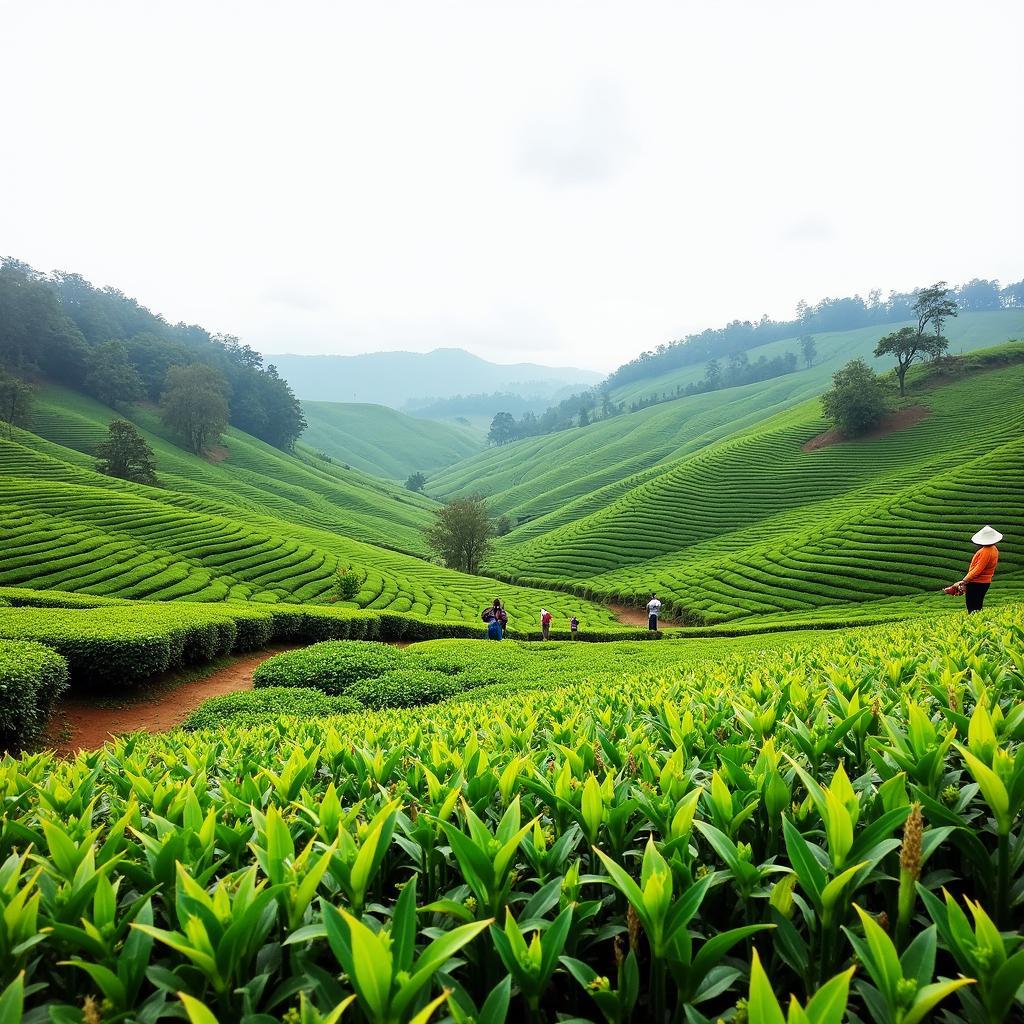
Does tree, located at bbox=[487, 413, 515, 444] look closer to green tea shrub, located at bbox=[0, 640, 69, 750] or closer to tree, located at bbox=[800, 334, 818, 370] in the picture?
tree, located at bbox=[800, 334, 818, 370]

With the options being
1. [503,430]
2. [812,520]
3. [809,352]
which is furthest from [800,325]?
[812,520]

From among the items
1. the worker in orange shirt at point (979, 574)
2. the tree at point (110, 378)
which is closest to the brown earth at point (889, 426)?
the worker in orange shirt at point (979, 574)

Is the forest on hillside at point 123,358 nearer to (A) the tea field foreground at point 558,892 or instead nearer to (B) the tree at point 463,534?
(B) the tree at point 463,534

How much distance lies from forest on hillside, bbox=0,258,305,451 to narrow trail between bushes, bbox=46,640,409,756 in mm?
57455

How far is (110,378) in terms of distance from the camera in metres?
72.2

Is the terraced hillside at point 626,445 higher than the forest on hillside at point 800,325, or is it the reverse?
the forest on hillside at point 800,325

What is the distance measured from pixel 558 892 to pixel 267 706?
9.31 meters

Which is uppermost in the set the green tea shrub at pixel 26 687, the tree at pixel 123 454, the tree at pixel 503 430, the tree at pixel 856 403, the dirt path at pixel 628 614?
the tree at pixel 503 430

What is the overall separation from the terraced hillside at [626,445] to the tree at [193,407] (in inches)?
1565

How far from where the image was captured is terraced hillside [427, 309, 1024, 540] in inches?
3255

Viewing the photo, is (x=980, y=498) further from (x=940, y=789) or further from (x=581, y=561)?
(x=940, y=789)

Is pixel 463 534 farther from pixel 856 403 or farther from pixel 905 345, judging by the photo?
pixel 905 345

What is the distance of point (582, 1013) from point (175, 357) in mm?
102718

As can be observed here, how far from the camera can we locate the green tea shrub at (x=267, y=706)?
887 cm
